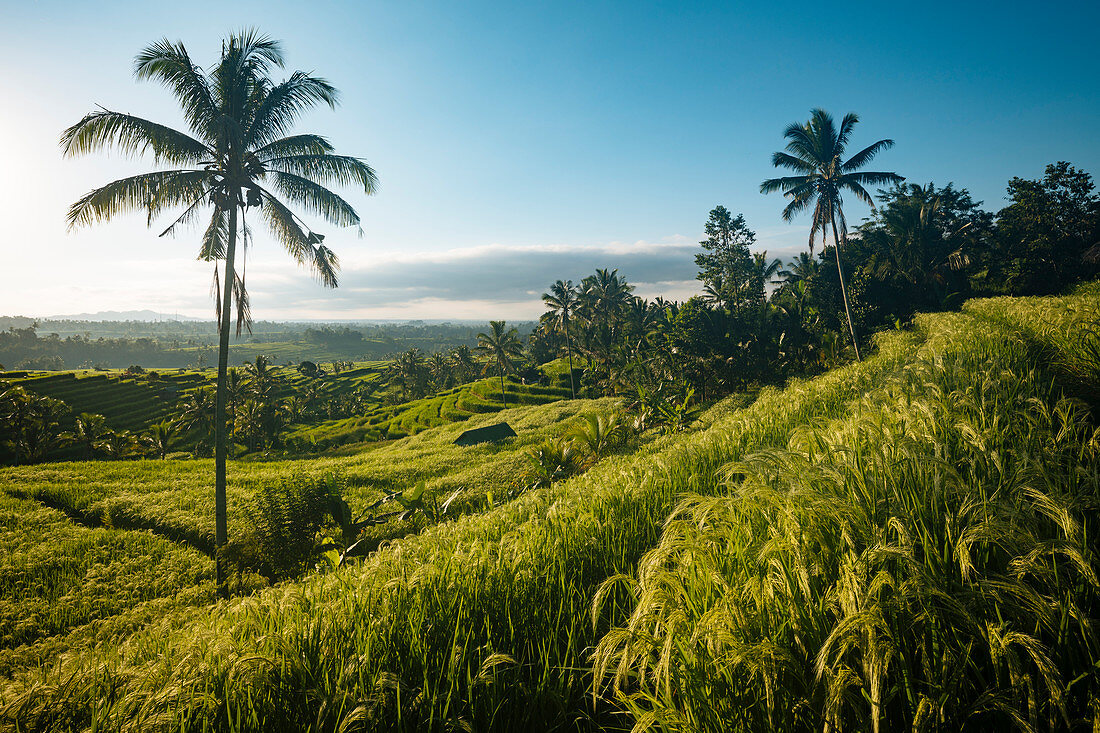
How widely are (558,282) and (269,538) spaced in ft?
134

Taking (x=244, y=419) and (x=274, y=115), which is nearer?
(x=274, y=115)

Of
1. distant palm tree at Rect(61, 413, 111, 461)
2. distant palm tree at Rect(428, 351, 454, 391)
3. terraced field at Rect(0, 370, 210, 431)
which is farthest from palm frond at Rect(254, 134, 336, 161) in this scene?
distant palm tree at Rect(428, 351, 454, 391)

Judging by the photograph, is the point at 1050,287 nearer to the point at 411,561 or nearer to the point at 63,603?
the point at 411,561

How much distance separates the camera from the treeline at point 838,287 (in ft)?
73.5

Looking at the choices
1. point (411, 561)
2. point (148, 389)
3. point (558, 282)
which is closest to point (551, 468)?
point (411, 561)

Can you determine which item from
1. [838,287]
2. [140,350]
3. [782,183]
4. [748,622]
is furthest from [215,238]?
[140,350]

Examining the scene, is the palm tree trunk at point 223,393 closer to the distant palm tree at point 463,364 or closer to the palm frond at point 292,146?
the palm frond at point 292,146

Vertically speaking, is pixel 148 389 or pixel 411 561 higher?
pixel 411 561

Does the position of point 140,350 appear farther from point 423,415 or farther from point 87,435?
point 423,415

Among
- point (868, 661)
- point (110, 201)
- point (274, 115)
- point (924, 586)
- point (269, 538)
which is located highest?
point (274, 115)

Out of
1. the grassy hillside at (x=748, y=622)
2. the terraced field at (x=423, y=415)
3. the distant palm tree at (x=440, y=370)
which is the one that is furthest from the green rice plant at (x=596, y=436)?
the distant palm tree at (x=440, y=370)

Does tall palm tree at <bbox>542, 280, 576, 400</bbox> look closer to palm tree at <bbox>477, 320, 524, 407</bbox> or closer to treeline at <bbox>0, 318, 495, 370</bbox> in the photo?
palm tree at <bbox>477, 320, 524, 407</bbox>

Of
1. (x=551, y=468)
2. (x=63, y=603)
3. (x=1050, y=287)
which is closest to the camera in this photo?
(x=63, y=603)

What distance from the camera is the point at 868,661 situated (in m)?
1.25
